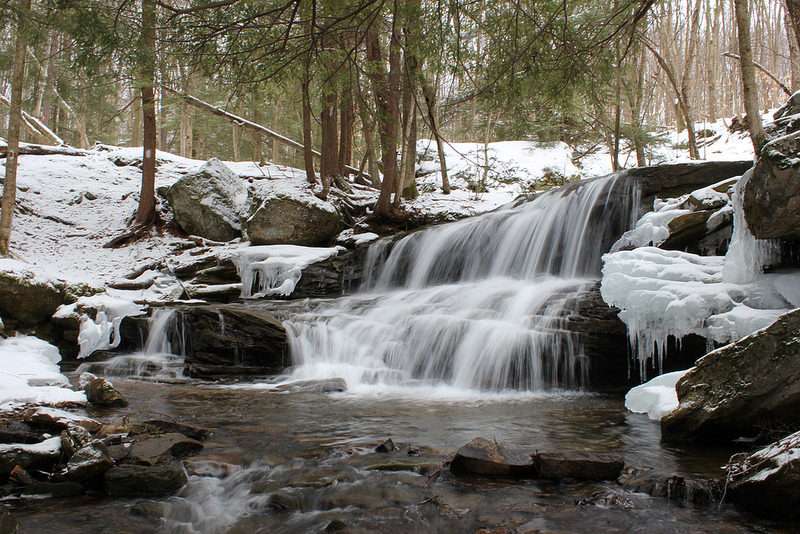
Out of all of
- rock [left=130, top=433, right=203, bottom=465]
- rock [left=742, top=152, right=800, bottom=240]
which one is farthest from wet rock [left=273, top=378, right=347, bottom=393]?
rock [left=742, top=152, right=800, bottom=240]

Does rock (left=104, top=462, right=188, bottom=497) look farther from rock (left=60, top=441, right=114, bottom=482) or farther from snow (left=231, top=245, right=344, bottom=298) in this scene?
snow (left=231, top=245, right=344, bottom=298)

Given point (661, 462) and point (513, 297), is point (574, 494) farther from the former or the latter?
point (513, 297)

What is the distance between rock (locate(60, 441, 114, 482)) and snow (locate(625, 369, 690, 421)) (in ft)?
14.8

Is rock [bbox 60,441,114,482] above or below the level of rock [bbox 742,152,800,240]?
below

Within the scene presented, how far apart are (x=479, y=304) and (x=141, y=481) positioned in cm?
594

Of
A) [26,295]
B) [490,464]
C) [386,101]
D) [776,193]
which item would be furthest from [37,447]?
[386,101]

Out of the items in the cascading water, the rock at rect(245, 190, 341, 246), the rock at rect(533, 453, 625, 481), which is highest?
the rock at rect(245, 190, 341, 246)

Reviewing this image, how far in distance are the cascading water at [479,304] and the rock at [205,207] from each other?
13.3 feet

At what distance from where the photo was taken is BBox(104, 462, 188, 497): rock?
3.60m

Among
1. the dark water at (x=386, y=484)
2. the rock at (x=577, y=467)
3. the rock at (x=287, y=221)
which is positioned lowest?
the dark water at (x=386, y=484)

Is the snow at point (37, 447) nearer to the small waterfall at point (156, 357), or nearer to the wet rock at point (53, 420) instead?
the wet rock at point (53, 420)

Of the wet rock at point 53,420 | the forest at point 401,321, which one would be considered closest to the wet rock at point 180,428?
the forest at point 401,321

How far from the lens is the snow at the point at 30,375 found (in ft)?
16.6

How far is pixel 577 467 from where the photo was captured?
379 centimetres
